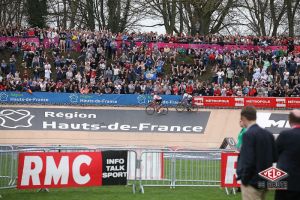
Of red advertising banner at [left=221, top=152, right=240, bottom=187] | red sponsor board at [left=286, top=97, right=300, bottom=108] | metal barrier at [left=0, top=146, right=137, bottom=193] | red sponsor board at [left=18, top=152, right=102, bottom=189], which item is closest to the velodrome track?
red sponsor board at [left=286, top=97, right=300, bottom=108]

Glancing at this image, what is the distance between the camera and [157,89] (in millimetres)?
38156

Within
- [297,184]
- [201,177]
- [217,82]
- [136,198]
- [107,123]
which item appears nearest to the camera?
[297,184]

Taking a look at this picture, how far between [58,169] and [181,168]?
153 inches

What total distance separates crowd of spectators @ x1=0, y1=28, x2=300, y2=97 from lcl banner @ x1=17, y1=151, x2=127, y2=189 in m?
22.4

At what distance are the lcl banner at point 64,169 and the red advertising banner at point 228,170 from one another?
9.14 feet

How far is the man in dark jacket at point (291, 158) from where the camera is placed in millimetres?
7750

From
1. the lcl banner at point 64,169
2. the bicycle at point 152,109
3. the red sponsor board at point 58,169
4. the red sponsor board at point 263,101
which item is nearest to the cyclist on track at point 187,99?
the bicycle at point 152,109

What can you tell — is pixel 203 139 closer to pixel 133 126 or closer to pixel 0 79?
pixel 133 126

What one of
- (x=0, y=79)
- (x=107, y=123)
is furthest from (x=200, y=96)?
(x=0, y=79)

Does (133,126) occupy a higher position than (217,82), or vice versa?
(217,82)

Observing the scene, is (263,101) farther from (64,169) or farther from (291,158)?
(291,158)

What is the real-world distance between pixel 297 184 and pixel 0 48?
36.2 m

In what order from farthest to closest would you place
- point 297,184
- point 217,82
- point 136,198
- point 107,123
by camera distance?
point 217,82
point 107,123
point 136,198
point 297,184

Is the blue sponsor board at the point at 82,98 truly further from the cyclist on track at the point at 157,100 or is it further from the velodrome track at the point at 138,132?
the cyclist on track at the point at 157,100
